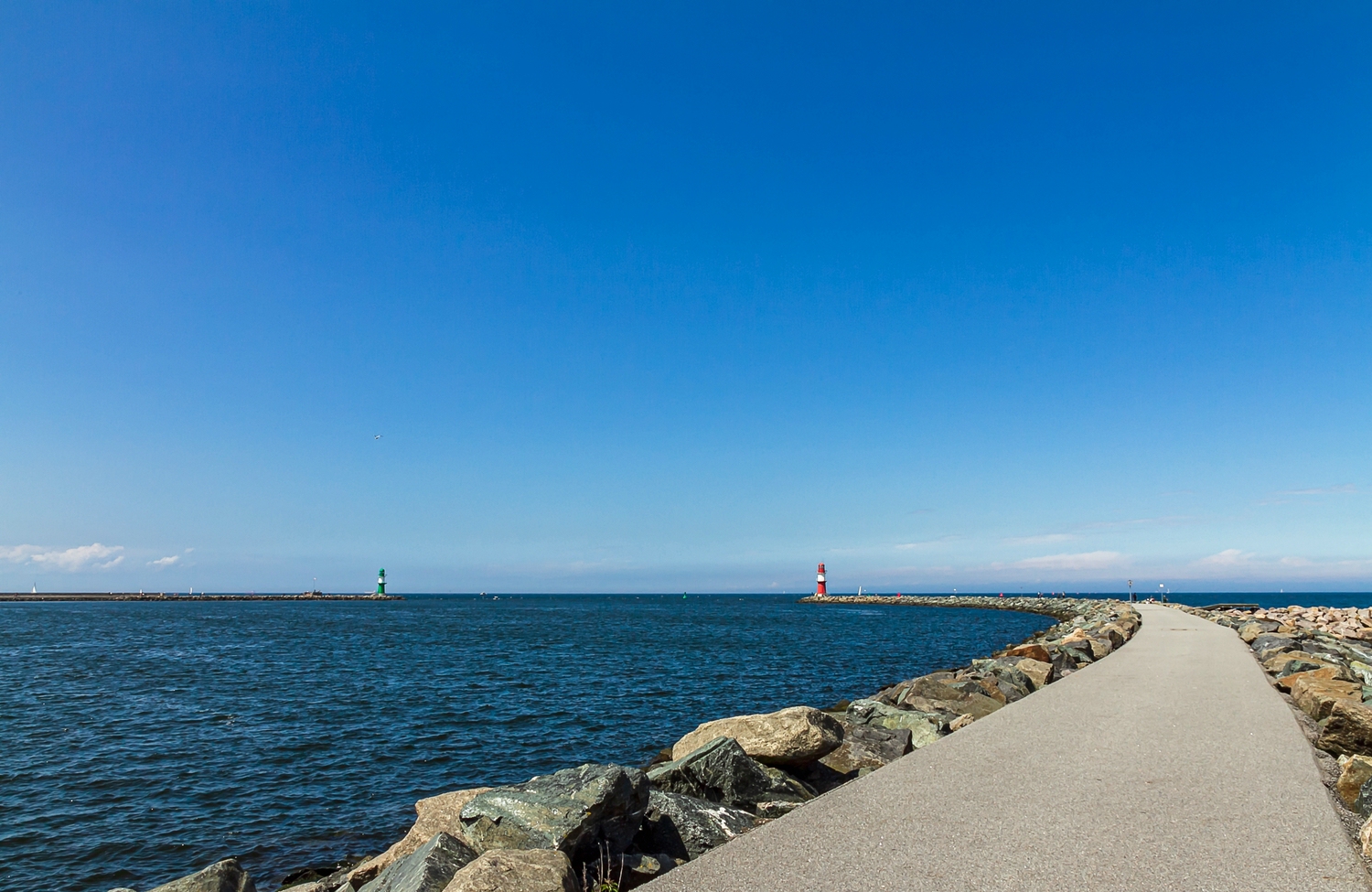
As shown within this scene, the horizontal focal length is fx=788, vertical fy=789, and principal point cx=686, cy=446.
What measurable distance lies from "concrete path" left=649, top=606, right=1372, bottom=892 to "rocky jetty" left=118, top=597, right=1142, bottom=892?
761 mm

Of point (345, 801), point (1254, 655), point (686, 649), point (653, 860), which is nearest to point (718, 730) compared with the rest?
point (653, 860)

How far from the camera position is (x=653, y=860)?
6.75m

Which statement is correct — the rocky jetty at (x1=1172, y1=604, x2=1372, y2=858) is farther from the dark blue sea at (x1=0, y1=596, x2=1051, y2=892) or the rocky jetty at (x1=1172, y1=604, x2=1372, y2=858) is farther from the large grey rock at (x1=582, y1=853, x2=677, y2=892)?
the dark blue sea at (x1=0, y1=596, x2=1051, y2=892)

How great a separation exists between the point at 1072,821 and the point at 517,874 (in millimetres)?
4828

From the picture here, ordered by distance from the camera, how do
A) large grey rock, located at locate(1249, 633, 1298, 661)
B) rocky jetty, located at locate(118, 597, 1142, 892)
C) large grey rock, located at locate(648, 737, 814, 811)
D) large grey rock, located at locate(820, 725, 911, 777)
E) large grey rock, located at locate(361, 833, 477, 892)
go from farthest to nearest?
large grey rock, located at locate(1249, 633, 1298, 661)
large grey rock, located at locate(820, 725, 911, 777)
large grey rock, located at locate(648, 737, 814, 811)
rocky jetty, located at locate(118, 597, 1142, 892)
large grey rock, located at locate(361, 833, 477, 892)

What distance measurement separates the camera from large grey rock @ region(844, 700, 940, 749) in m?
11.3

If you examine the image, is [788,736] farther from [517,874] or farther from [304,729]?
[304,729]

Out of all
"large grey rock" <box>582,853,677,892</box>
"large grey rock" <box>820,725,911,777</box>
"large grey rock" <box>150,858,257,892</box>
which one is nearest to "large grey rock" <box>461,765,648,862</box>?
"large grey rock" <box>582,853,677,892</box>

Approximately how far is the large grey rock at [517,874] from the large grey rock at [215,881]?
4.38m

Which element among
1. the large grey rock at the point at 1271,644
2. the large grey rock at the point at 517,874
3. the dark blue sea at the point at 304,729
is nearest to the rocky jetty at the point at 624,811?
the large grey rock at the point at 517,874

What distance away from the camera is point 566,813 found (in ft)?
21.5

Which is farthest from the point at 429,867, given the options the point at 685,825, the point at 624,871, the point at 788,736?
the point at 788,736

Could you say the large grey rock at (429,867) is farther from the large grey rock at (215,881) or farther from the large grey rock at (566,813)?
the large grey rock at (215,881)

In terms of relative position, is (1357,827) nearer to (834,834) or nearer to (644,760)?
(834,834)
